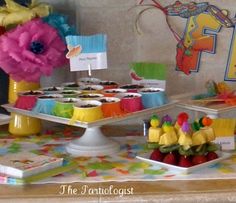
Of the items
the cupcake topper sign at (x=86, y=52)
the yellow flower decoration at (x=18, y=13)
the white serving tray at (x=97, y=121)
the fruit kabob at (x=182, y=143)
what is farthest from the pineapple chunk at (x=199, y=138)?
the yellow flower decoration at (x=18, y=13)

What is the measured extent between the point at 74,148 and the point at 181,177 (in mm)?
313

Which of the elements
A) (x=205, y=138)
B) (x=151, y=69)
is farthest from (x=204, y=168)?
(x=151, y=69)

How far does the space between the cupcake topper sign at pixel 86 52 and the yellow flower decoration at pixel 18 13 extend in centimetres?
17

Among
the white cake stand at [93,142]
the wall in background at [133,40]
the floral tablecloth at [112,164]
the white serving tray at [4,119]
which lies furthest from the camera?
the wall in background at [133,40]

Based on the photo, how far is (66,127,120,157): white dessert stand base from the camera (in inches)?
54.1

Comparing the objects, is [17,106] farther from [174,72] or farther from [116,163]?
[174,72]

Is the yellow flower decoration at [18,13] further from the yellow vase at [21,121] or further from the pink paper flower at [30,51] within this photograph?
the yellow vase at [21,121]

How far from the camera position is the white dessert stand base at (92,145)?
1.38 metres

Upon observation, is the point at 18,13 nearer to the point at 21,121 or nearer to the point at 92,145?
the point at 21,121

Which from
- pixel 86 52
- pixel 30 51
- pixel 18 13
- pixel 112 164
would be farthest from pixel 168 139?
pixel 18 13

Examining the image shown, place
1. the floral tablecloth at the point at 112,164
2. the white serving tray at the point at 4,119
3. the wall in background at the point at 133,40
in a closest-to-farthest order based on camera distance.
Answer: the floral tablecloth at the point at 112,164
the white serving tray at the point at 4,119
the wall in background at the point at 133,40

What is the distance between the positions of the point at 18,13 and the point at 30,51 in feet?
0.45

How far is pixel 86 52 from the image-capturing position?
141 cm

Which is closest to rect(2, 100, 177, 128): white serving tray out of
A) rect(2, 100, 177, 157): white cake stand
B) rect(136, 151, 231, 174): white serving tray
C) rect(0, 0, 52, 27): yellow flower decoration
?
rect(2, 100, 177, 157): white cake stand
